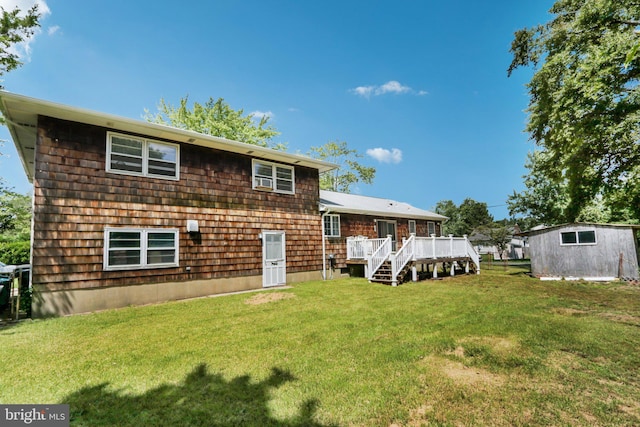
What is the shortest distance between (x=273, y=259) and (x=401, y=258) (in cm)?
499

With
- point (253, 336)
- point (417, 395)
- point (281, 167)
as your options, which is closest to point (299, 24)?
point (281, 167)

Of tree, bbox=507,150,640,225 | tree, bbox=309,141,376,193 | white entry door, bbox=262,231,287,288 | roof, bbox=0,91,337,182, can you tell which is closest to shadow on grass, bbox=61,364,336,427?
roof, bbox=0,91,337,182

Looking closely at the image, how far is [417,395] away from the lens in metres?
2.86

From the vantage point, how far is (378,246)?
40.9 feet

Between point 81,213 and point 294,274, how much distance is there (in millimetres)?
6924

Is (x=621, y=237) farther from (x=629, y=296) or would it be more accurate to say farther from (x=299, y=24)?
(x=299, y=24)

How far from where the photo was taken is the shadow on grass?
255cm

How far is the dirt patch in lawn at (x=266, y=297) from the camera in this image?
779 centimetres

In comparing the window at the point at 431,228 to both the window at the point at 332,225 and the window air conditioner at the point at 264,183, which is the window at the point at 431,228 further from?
the window air conditioner at the point at 264,183

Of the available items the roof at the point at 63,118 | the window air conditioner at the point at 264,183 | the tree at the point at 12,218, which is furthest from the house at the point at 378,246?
the tree at the point at 12,218

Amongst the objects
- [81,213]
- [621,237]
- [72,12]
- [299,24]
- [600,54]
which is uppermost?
[299,24]

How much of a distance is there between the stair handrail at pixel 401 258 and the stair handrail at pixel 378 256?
0.51 metres

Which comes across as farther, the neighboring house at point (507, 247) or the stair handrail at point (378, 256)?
the neighboring house at point (507, 247)

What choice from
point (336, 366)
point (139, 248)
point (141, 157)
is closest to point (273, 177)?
point (141, 157)
